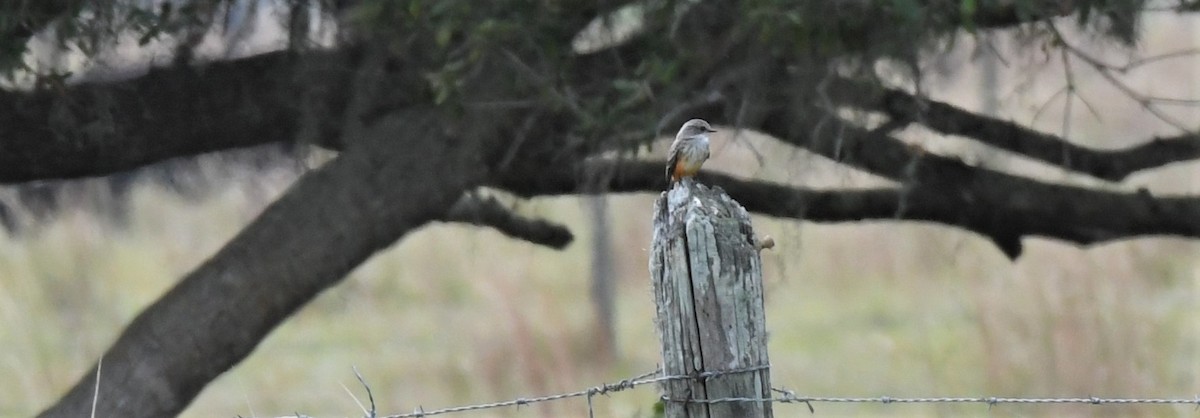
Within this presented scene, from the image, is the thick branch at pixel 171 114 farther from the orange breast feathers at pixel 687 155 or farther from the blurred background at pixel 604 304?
the orange breast feathers at pixel 687 155

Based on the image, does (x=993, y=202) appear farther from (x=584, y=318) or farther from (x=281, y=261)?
(x=584, y=318)

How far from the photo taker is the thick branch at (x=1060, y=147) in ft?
18.9

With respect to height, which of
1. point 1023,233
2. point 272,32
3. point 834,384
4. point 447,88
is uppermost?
point 272,32

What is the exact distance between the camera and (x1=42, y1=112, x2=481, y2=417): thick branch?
5.16 m

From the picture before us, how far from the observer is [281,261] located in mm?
5262

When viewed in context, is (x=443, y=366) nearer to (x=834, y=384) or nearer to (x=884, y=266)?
(x=834, y=384)

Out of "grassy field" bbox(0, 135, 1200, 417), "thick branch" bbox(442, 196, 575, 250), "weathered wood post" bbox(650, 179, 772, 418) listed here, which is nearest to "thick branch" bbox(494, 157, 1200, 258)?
"thick branch" bbox(442, 196, 575, 250)

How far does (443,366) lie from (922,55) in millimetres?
7348

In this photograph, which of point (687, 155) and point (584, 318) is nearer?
point (687, 155)

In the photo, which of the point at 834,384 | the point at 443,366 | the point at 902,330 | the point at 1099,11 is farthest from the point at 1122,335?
the point at 1099,11

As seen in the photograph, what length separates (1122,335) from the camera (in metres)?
9.68

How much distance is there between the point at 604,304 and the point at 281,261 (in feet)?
23.8

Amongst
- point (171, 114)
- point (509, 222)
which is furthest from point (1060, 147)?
point (171, 114)

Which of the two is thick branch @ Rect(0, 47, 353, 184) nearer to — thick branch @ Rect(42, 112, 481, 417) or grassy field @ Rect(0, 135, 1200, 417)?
thick branch @ Rect(42, 112, 481, 417)
